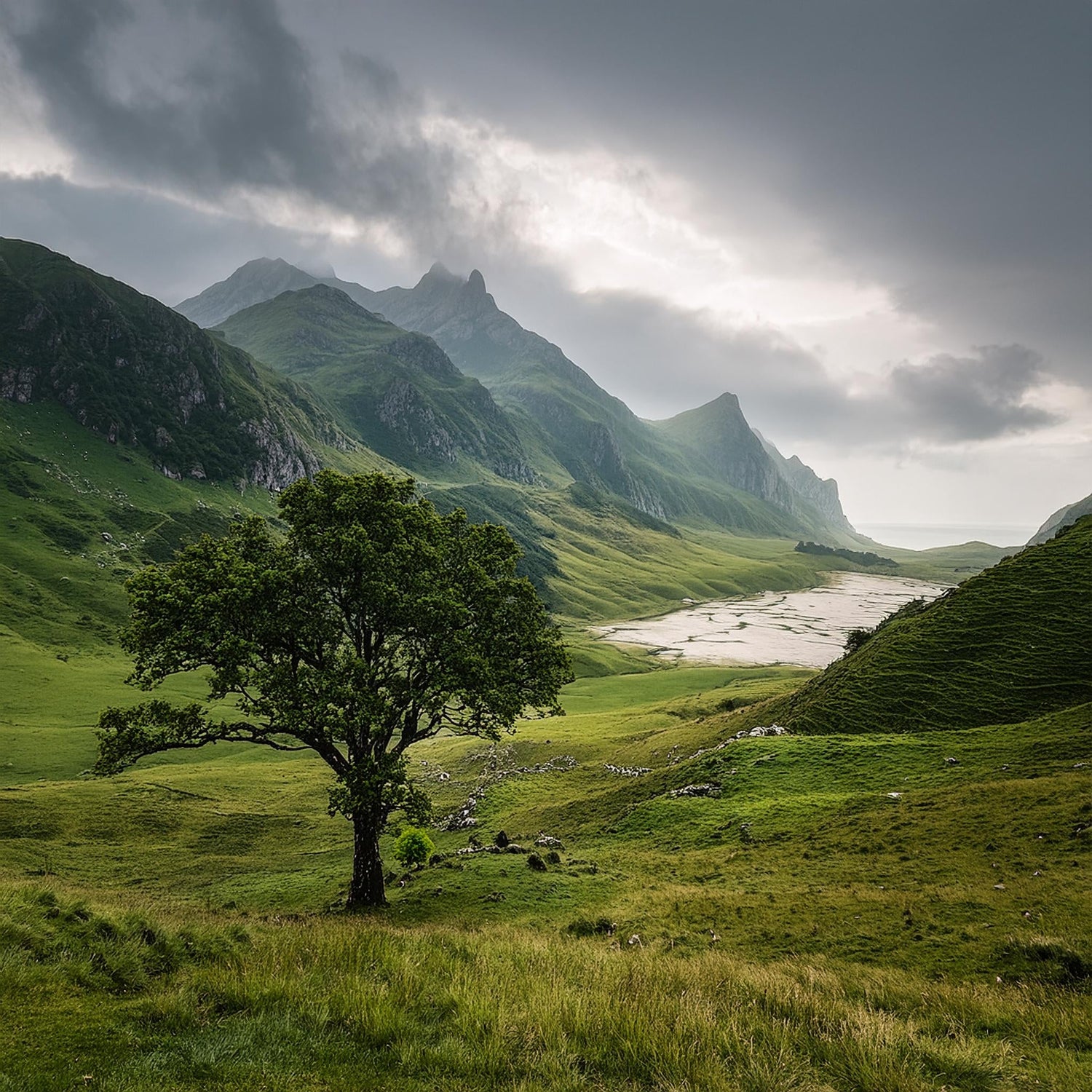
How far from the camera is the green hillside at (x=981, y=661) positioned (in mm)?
37250

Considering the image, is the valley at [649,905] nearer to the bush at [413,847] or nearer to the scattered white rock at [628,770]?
the scattered white rock at [628,770]

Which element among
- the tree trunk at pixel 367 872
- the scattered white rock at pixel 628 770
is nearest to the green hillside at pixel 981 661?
the scattered white rock at pixel 628 770

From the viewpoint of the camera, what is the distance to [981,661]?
40531 millimetres

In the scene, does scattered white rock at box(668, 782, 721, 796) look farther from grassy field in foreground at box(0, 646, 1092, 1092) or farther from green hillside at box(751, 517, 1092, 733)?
green hillside at box(751, 517, 1092, 733)

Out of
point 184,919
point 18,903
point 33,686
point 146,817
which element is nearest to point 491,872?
point 184,919

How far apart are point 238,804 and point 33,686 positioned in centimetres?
8083

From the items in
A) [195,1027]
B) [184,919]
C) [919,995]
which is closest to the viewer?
[195,1027]

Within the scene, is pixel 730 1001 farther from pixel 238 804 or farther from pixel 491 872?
pixel 238 804

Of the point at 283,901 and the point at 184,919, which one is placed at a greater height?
the point at 184,919

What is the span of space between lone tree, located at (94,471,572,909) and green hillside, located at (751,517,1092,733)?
25.8 m

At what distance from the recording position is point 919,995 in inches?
481

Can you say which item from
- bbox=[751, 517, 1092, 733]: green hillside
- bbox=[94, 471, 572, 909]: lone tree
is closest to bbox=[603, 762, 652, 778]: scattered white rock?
bbox=[751, 517, 1092, 733]: green hillside

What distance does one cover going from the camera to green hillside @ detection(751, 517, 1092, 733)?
3725 cm

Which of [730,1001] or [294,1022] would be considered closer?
[294,1022]
